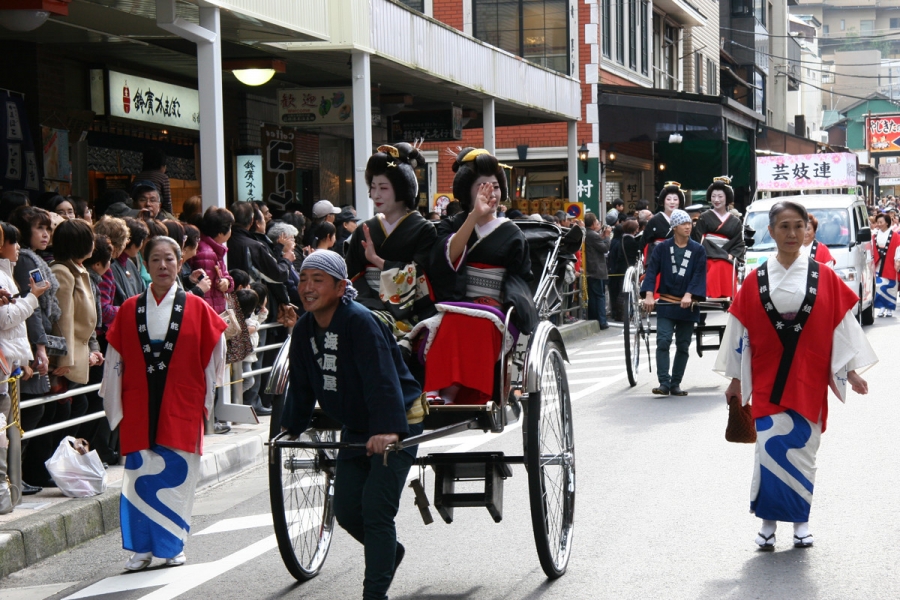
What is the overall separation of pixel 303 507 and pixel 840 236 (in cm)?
1414

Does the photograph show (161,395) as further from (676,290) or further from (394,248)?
(676,290)

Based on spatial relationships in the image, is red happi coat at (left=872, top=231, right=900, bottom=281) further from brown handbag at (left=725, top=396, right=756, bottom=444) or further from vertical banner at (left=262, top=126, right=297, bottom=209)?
brown handbag at (left=725, top=396, right=756, bottom=444)

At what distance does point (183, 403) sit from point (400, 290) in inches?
54.0

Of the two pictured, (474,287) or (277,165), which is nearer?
(474,287)

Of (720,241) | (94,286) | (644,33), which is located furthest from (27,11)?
(644,33)

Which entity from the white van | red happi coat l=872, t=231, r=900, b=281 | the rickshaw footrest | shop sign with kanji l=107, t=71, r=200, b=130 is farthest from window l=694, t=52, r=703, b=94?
the rickshaw footrest

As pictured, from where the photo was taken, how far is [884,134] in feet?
262

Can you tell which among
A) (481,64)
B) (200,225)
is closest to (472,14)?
(481,64)

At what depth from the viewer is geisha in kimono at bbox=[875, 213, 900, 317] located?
73.3ft

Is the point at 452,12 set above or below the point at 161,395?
above

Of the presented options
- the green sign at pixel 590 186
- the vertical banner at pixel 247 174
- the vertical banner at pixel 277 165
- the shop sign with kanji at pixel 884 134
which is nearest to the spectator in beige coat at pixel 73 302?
the vertical banner at pixel 247 174

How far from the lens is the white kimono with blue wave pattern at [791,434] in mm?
6262

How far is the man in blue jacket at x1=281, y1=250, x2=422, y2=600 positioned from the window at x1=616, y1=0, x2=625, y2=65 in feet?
93.3

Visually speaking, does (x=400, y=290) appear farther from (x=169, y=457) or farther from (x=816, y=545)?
(x=816, y=545)
